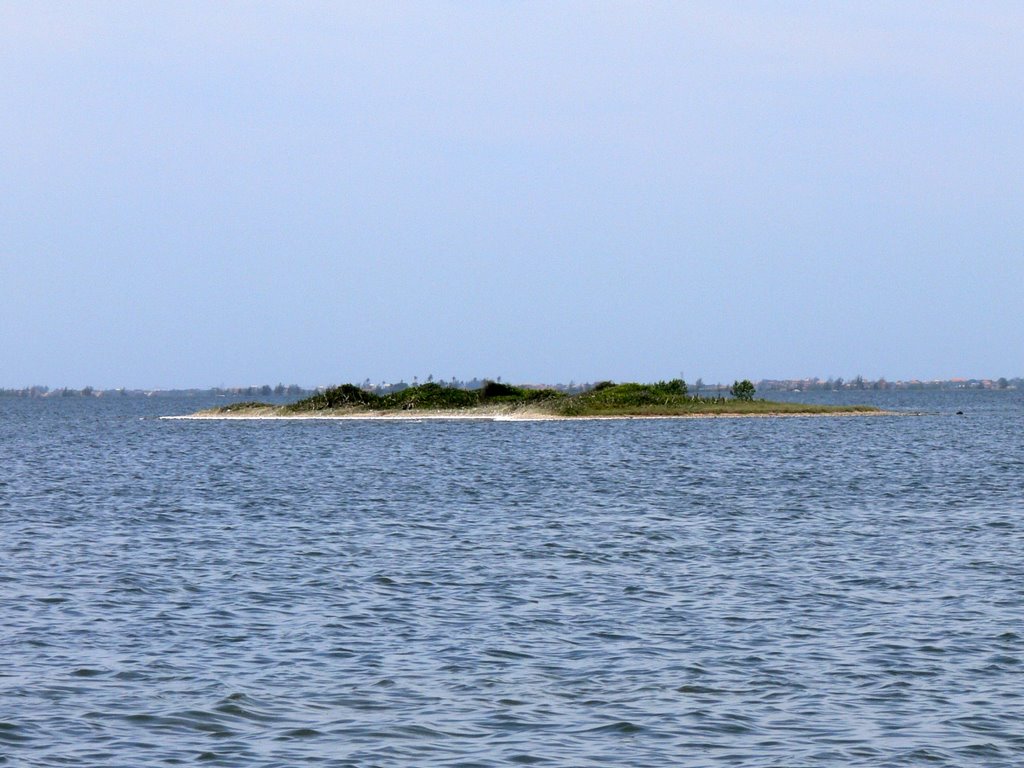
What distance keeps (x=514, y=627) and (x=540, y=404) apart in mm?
120384

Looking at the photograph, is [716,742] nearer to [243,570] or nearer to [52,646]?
[52,646]

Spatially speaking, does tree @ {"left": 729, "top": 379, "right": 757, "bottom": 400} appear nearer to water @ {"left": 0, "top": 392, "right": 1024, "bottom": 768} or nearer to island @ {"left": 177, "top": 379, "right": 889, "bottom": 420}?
island @ {"left": 177, "top": 379, "right": 889, "bottom": 420}

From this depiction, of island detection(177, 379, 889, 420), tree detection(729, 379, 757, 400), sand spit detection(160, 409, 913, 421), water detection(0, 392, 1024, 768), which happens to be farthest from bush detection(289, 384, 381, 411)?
water detection(0, 392, 1024, 768)

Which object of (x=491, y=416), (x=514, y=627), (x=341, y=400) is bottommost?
(x=514, y=627)

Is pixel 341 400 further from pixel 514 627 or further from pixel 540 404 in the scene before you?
pixel 514 627

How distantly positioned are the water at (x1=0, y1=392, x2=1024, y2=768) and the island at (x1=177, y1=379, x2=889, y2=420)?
85707 millimetres

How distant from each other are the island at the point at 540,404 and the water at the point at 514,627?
3374 inches

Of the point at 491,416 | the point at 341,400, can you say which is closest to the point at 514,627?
the point at 491,416

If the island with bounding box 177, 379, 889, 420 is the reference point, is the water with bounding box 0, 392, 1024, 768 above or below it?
below

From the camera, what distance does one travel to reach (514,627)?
2417cm

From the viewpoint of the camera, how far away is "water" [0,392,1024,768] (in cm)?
1688

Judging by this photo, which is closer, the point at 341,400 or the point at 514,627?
the point at 514,627

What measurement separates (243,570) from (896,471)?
44235 millimetres

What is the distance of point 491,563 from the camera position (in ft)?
108
